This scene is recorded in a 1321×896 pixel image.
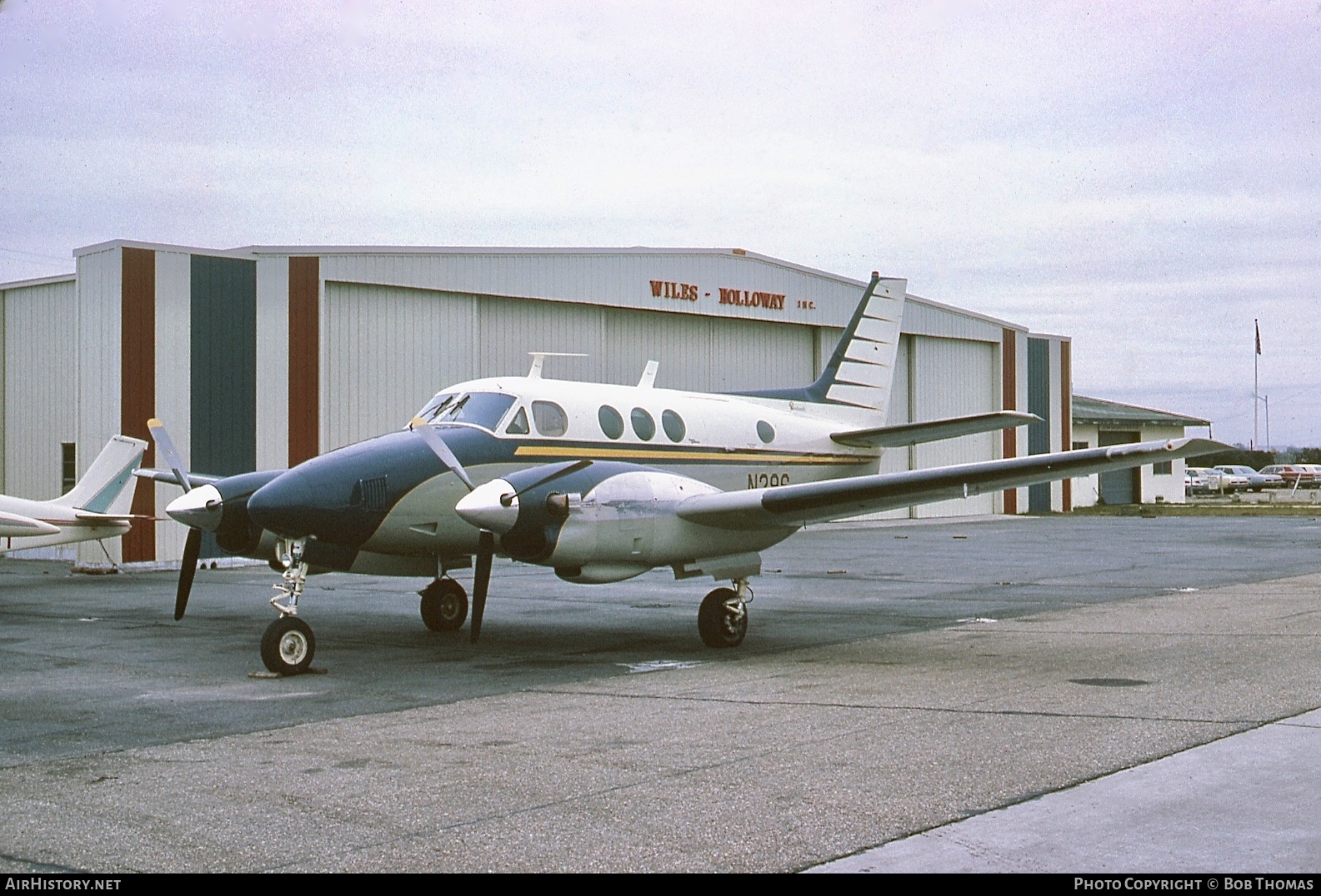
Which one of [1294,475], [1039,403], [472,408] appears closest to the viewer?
[472,408]

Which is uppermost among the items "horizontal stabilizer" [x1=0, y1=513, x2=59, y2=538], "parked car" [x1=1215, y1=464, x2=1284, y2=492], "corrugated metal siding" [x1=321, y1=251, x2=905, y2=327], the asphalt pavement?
"corrugated metal siding" [x1=321, y1=251, x2=905, y2=327]

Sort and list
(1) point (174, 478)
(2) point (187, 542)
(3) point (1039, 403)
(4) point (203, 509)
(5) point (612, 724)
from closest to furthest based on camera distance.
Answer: (5) point (612, 724)
(4) point (203, 509)
(2) point (187, 542)
(1) point (174, 478)
(3) point (1039, 403)

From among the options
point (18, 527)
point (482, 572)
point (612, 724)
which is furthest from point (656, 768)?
point (18, 527)

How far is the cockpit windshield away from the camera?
13617mm

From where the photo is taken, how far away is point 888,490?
40.7ft

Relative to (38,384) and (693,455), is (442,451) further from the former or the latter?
(38,384)

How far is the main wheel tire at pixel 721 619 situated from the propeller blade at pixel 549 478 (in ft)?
6.98

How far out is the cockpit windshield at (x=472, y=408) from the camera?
1362cm

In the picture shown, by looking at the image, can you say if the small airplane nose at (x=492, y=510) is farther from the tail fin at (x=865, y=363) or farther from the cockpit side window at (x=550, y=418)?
the tail fin at (x=865, y=363)

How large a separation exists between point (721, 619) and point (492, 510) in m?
3.00

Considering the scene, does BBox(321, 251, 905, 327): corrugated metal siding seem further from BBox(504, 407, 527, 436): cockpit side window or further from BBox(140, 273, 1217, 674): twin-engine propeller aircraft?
BBox(504, 407, 527, 436): cockpit side window

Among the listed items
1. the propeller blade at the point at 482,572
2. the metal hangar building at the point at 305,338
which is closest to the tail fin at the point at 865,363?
the metal hangar building at the point at 305,338

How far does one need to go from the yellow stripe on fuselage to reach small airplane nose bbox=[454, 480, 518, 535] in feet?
6.48

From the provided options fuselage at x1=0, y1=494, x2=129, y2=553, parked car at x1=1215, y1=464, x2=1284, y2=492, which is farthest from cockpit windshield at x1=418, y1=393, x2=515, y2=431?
parked car at x1=1215, y1=464, x2=1284, y2=492
